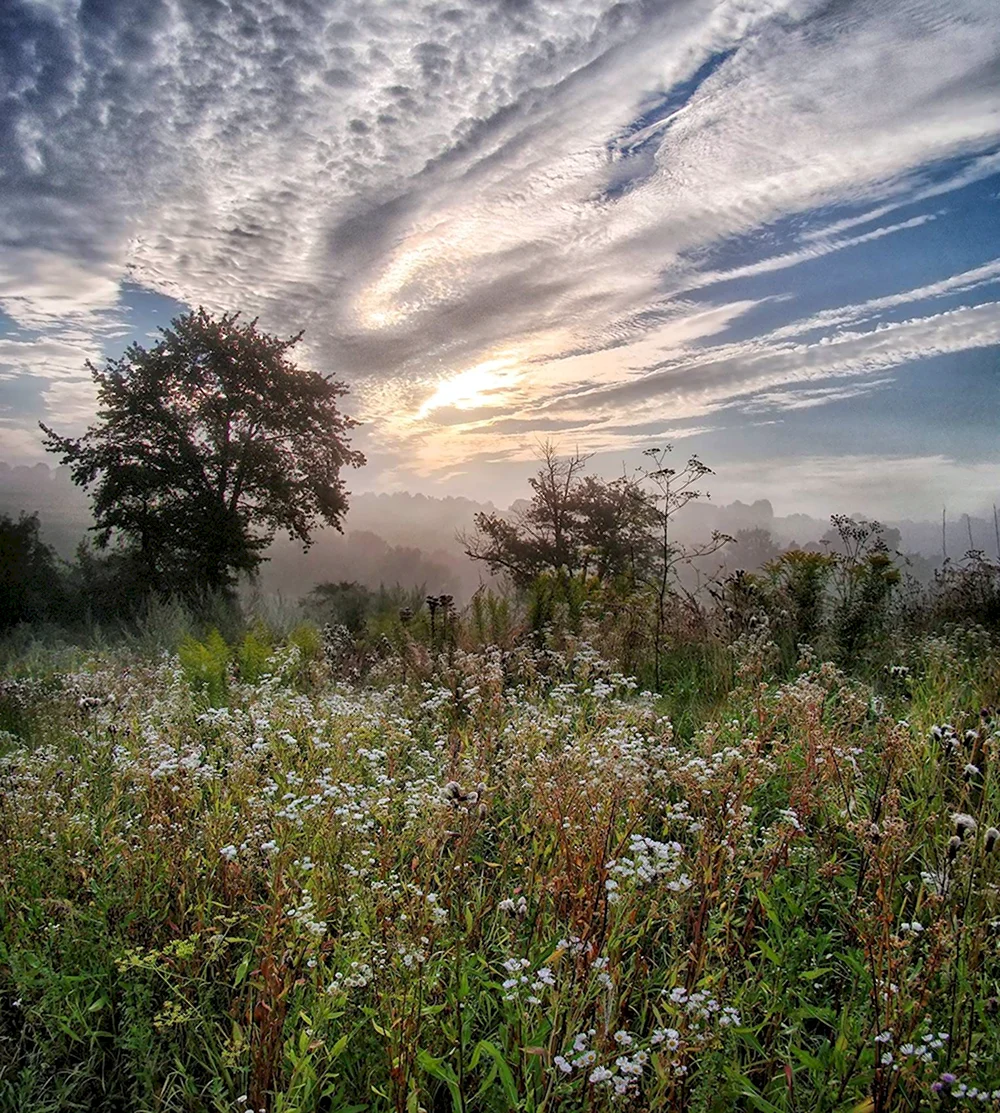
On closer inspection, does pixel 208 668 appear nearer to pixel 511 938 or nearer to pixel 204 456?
pixel 511 938

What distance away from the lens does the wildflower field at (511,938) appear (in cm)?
223

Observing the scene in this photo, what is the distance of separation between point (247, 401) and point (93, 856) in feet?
68.2

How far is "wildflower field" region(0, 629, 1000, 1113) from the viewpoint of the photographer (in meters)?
2.23

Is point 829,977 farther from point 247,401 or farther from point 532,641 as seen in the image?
point 247,401

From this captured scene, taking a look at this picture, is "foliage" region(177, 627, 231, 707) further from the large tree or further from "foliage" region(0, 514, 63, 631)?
"foliage" region(0, 514, 63, 631)

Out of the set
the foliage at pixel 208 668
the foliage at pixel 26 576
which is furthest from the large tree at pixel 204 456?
the foliage at pixel 208 668

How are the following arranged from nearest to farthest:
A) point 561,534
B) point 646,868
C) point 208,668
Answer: point 646,868
point 208,668
point 561,534

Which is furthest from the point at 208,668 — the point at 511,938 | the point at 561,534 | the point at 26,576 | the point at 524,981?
the point at 26,576

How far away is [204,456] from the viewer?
2231cm

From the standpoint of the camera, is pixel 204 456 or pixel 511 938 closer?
pixel 511 938

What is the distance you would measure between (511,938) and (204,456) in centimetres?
2147

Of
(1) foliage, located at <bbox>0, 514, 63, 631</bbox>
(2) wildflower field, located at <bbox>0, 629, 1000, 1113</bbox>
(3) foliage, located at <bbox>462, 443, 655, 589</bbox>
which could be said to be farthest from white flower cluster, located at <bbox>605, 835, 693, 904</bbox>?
(1) foliage, located at <bbox>0, 514, 63, 631</bbox>

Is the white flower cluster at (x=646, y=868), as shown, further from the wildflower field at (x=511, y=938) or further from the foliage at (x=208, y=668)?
the foliage at (x=208, y=668)

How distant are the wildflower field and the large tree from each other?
18246 mm
